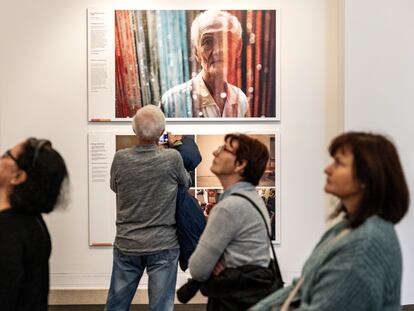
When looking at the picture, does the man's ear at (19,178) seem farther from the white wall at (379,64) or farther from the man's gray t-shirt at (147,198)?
the white wall at (379,64)

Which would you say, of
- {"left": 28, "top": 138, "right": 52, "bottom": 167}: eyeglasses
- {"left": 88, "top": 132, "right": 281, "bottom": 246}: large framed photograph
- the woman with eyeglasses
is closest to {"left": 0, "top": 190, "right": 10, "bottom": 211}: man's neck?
the woman with eyeglasses

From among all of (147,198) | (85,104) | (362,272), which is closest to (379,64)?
(147,198)

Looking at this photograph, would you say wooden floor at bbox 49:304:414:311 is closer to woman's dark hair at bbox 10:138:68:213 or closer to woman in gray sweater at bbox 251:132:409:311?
woman's dark hair at bbox 10:138:68:213

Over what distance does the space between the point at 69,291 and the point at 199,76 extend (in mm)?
2107

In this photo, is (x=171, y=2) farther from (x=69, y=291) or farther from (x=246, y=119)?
(x=69, y=291)

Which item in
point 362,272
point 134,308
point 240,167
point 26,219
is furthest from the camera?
point 134,308

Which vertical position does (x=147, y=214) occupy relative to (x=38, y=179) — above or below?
below

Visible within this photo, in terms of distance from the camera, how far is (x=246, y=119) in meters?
4.14

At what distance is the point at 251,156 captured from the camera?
2090mm

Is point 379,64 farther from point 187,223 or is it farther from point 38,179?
point 38,179

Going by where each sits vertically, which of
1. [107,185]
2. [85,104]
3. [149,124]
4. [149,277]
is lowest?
[149,277]

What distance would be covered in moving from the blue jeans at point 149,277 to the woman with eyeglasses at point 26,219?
3.59ft

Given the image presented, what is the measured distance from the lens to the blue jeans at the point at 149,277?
111 inches

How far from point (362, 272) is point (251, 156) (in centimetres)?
83
